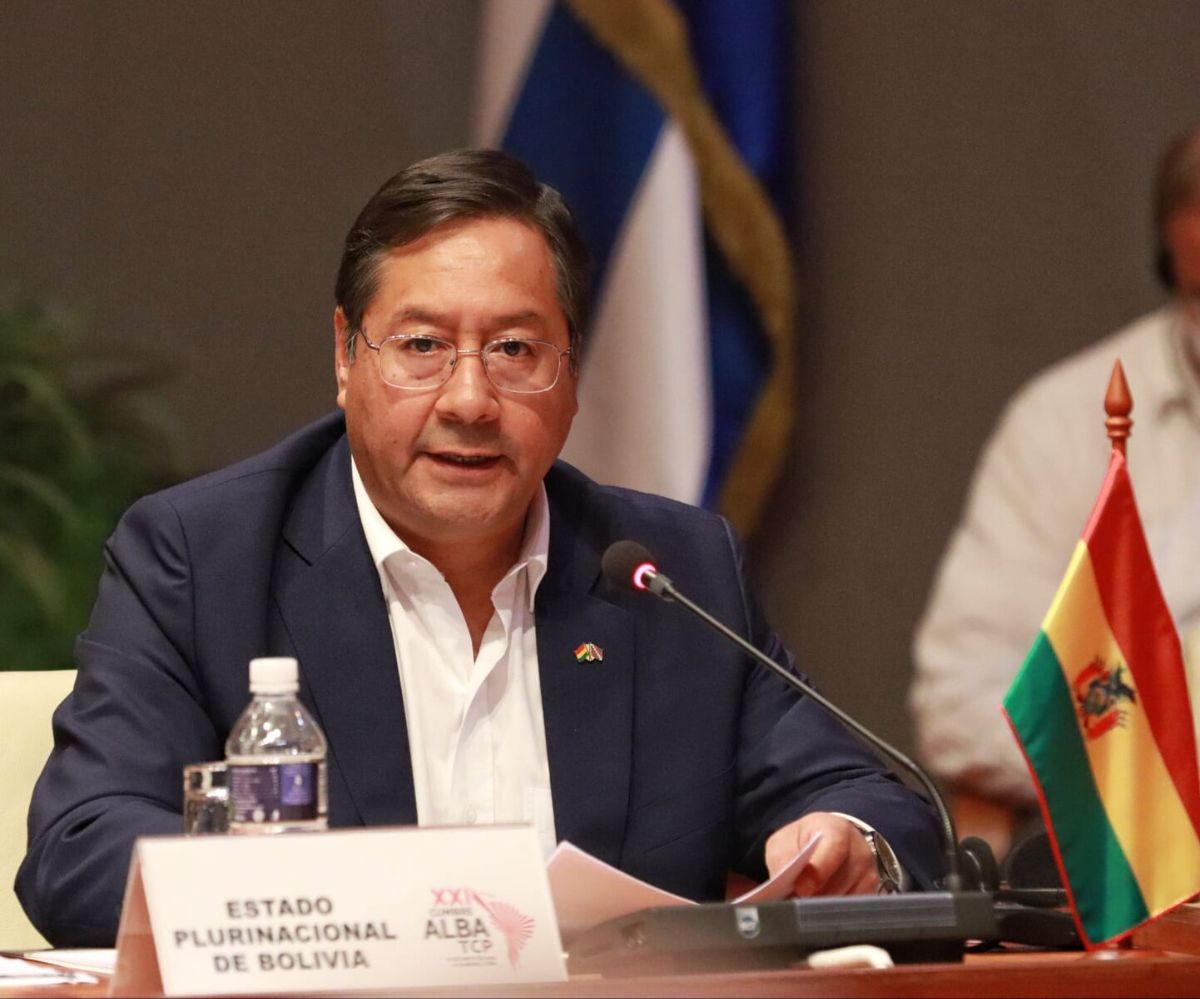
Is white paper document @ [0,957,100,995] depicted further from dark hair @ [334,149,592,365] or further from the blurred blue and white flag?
the blurred blue and white flag

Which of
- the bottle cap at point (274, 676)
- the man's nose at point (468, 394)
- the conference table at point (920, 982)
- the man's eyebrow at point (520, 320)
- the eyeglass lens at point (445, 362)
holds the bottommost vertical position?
the conference table at point (920, 982)

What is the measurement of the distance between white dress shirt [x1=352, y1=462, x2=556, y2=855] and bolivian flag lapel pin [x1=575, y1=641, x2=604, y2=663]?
0.07 metres

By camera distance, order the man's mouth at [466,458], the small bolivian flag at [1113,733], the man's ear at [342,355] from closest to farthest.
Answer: the small bolivian flag at [1113,733], the man's mouth at [466,458], the man's ear at [342,355]

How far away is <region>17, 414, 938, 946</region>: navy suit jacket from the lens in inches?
81.9

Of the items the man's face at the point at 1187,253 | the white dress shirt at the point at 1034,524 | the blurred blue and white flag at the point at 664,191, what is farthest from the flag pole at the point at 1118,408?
the man's face at the point at 1187,253

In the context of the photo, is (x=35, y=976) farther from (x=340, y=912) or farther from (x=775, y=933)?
(x=775, y=933)

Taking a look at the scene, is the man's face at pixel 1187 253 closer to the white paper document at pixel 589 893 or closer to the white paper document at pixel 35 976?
the white paper document at pixel 589 893

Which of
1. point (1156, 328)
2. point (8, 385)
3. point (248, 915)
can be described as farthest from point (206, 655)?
point (1156, 328)

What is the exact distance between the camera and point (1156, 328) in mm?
4027

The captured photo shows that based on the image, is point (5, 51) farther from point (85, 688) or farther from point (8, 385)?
point (85, 688)

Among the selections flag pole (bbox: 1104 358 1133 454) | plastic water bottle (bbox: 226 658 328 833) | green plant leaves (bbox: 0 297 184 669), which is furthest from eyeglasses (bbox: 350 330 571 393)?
green plant leaves (bbox: 0 297 184 669)

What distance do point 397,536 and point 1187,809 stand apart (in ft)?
3.51

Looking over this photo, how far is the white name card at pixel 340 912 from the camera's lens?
136 cm

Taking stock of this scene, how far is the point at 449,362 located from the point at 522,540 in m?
0.32
